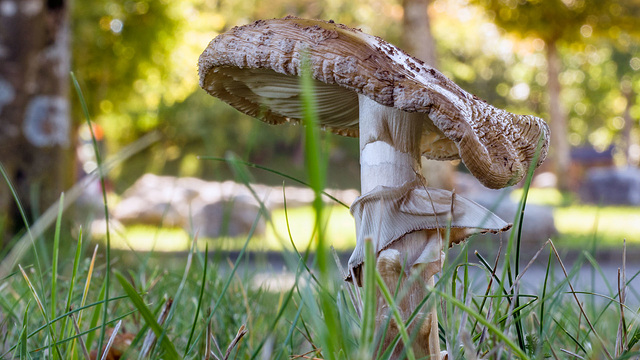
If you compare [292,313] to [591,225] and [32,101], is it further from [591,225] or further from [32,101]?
[591,225]

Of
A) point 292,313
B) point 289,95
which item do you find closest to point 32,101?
point 292,313

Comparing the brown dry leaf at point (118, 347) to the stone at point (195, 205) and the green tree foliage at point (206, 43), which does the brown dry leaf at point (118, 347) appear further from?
the stone at point (195, 205)

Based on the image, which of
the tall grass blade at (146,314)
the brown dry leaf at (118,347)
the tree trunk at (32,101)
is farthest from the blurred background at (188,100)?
the tall grass blade at (146,314)

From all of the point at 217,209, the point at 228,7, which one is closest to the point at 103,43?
the point at 217,209

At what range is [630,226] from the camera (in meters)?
9.18

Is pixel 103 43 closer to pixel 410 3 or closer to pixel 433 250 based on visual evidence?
pixel 410 3

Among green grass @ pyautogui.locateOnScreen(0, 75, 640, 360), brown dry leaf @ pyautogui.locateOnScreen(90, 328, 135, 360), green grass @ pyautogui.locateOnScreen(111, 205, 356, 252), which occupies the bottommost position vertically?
green grass @ pyautogui.locateOnScreen(111, 205, 356, 252)

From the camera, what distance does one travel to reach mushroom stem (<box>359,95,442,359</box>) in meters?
0.87

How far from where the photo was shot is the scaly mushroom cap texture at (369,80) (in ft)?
2.48

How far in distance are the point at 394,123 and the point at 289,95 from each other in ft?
0.81

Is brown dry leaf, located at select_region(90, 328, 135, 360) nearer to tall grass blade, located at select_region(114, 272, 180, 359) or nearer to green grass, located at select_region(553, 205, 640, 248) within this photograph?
tall grass blade, located at select_region(114, 272, 180, 359)

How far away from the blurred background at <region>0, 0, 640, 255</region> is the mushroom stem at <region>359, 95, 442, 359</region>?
0.12m

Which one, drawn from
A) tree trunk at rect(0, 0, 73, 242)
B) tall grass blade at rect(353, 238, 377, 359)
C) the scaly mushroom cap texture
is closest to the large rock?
tree trunk at rect(0, 0, 73, 242)

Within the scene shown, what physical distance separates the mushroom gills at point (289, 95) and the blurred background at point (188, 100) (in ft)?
0.36
